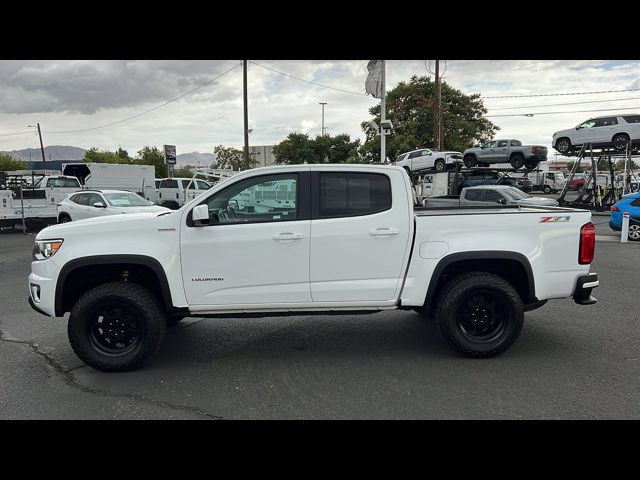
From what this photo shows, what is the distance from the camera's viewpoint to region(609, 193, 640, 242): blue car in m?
12.1

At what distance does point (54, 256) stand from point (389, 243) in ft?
10.2

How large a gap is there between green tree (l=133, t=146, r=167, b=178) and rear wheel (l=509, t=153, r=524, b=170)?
150ft

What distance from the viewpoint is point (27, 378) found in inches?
157

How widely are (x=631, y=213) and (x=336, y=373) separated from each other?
39.3ft

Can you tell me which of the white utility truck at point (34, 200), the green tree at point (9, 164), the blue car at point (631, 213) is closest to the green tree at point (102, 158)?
the green tree at point (9, 164)

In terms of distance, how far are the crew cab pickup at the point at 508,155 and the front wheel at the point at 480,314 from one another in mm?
18645

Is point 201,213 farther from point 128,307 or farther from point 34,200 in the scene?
point 34,200

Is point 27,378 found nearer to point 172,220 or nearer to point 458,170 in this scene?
point 172,220

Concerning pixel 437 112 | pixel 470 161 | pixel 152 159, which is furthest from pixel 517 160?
pixel 152 159

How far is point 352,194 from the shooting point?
4.22 metres

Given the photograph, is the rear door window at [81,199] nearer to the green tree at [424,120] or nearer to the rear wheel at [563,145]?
the rear wheel at [563,145]

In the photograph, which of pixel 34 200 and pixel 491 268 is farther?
pixel 34 200

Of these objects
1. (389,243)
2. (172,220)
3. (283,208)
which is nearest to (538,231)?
(389,243)

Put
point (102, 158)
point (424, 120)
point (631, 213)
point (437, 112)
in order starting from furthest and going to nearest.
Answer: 1. point (102, 158)
2. point (424, 120)
3. point (437, 112)
4. point (631, 213)
